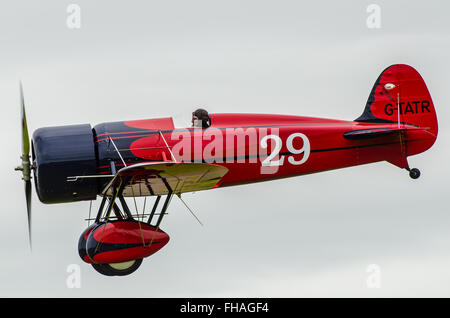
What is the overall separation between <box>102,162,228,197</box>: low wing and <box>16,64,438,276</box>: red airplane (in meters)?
0.02

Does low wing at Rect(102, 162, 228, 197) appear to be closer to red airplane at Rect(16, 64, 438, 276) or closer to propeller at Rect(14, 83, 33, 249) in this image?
red airplane at Rect(16, 64, 438, 276)

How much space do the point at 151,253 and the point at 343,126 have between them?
16.0ft

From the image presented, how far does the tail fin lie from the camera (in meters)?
19.7

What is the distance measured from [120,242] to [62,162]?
183cm

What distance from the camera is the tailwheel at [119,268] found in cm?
1709

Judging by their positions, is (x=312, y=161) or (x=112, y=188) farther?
(x=312, y=161)

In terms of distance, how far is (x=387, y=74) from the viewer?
19906mm

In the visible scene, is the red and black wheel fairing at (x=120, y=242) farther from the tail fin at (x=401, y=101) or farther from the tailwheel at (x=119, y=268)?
the tail fin at (x=401, y=101)

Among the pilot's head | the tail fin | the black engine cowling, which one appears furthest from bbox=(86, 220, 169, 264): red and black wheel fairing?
the tail fin

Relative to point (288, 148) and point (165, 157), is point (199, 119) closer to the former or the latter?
point (165, 157)

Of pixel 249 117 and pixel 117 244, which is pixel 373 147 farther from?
pixel 117 244

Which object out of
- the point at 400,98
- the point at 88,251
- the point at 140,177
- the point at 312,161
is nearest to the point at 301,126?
the point at 312,161

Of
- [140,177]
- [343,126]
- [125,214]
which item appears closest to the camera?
[140,177]

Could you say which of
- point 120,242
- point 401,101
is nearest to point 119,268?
point 120,242
